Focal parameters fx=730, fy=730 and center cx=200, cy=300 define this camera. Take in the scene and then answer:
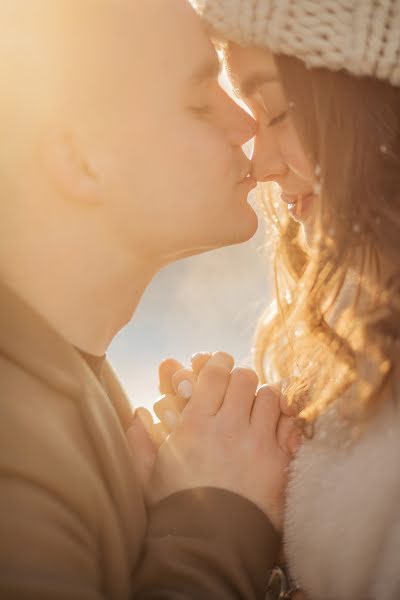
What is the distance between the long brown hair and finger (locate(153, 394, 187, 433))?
1.15 feet

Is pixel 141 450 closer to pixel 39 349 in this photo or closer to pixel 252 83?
pixel 39 349

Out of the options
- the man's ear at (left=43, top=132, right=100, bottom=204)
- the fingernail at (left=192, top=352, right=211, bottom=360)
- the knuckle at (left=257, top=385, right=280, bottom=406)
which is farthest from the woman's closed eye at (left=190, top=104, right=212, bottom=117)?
the knuckle at (left=257, top=385, right=280, bottom=406)

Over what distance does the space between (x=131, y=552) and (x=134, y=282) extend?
751 millimetres

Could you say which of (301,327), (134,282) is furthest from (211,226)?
(301,327)

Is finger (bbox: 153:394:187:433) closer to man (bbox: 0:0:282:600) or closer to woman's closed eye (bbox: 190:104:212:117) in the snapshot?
man (bbox: 0:0:282:600)

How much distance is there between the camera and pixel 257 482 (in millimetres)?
1896

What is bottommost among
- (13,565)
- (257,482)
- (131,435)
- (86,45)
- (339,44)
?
(257,482)

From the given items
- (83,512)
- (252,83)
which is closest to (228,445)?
(83,512)

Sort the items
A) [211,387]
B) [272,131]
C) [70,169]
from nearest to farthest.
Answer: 1. [70,169]
2. [211,387]
3. [272,131]

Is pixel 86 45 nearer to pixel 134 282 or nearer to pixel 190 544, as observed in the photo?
pixel 134 282

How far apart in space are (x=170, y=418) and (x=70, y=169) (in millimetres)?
734

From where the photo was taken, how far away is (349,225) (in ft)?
6.84

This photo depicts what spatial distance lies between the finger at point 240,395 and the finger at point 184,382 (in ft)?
0.39

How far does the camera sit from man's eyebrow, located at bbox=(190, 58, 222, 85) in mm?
2111
